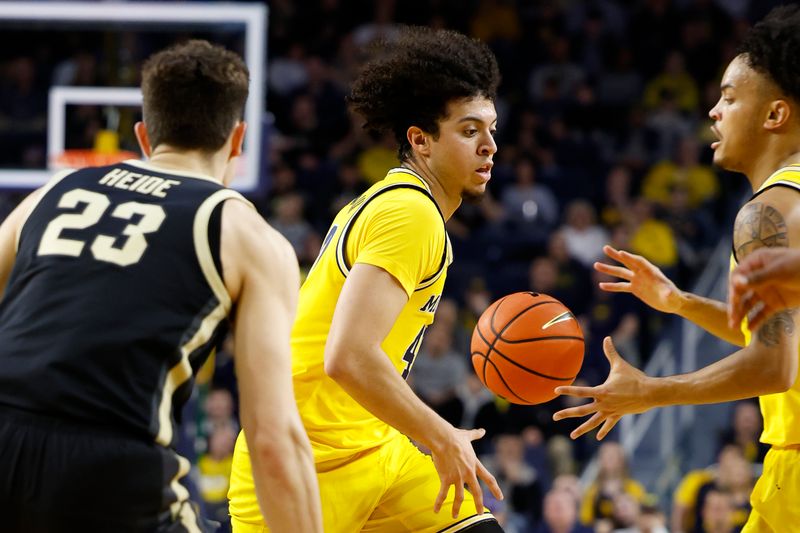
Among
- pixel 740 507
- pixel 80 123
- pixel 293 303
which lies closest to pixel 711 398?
pixel 293 303

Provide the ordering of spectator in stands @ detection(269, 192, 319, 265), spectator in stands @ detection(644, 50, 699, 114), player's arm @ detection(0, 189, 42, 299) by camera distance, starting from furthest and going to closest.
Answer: spectator in stands @ detection(644, 50, 699, 114), spectator in stands @ detection(269, 192, 319, 265), player's arm @ detection(0, 189, 42, 299)

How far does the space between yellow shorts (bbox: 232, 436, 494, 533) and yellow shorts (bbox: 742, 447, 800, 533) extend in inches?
37.0

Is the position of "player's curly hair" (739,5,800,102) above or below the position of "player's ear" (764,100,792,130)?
above

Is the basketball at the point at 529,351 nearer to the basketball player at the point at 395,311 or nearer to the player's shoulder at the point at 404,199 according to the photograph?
the basketball player at the point at 395,311

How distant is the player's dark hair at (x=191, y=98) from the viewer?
9.91ft

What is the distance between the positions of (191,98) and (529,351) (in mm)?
1787

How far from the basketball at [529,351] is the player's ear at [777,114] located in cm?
103

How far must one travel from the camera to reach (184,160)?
3.05 meters

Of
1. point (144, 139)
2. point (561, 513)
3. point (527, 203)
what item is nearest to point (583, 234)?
A: point (527, 203)

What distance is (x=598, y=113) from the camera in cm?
1401

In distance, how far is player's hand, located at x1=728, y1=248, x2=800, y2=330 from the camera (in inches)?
119

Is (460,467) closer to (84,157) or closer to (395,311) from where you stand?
(395,311)

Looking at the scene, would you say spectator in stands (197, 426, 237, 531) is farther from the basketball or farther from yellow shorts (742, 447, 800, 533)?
yellow shorts (742, 447, 800, 533)

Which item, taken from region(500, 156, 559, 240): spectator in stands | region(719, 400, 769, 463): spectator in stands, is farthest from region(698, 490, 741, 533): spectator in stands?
region(500, 156, 559, 240): spectator in stands
